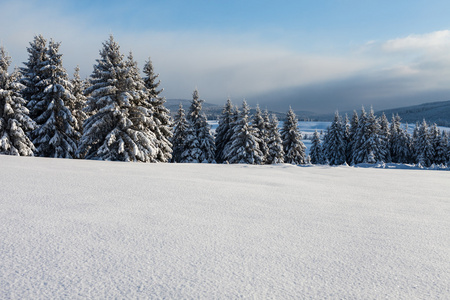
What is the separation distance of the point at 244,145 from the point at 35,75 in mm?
19311

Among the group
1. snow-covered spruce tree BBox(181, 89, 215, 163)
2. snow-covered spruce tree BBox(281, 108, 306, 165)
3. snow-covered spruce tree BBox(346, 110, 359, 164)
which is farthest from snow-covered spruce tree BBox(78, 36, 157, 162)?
snow-covered spruce tree BBox(346, 110, 359, 164)

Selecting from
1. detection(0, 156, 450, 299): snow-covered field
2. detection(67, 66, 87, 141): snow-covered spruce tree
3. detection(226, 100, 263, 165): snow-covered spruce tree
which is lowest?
detection(0, 156, 450, 299): snow-covered field

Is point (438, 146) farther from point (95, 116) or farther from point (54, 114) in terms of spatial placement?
point (54, 114)

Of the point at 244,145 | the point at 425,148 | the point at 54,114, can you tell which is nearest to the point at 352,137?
the point at 425,148

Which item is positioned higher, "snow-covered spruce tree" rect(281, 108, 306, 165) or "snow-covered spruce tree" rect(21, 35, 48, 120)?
"snow-covered spruce tree" rect(21, 35, 48, 120)

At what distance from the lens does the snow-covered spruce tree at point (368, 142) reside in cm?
4167

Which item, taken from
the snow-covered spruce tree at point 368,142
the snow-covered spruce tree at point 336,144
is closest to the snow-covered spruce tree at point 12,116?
the snow-covered spruce tree at point 368,142

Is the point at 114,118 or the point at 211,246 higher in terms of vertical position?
the point at 114,118

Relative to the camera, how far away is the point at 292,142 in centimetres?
3822

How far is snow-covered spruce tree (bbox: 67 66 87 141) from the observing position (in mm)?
21208

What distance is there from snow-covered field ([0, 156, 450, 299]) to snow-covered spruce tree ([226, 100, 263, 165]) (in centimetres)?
2400

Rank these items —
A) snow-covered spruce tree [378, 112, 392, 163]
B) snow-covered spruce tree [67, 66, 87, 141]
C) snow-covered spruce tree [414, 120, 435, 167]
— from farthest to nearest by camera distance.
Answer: snow-covered spruce tree [414, 120, 435, 167] < snow-covered spruce tree [378, 112, 392, 163] < snow-covered spruce tree [67, 66, 87, 141]

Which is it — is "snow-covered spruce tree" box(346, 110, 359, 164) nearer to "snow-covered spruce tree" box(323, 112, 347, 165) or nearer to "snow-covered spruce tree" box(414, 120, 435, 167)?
"snow-covered spruce tree" box(323, 112, 347, 165)

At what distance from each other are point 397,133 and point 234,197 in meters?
59.6
